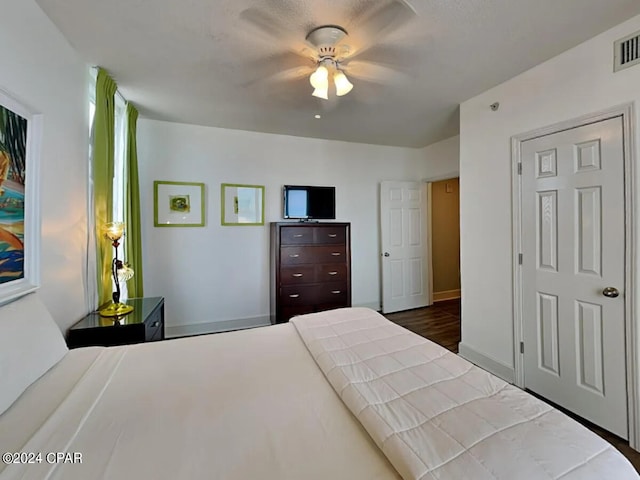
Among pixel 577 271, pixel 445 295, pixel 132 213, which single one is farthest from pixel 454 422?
pixel 445 295

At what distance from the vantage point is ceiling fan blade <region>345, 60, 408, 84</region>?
Answer: 221 cm

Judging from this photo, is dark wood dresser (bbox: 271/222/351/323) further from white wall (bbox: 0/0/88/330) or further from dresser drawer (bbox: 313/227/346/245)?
white wall (bbox: 0/0/88/330)

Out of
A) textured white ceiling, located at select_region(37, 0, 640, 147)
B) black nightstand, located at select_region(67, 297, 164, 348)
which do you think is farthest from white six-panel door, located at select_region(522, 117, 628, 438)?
black nightstand, located at select_region(67, 297, 164, 348)

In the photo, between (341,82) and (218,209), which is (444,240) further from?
(341,82)

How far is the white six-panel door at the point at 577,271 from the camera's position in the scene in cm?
184

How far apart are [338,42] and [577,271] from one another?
2.25m

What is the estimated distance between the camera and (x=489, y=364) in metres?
2.69

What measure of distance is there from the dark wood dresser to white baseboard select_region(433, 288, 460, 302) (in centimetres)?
229

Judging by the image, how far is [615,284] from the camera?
1843 mm

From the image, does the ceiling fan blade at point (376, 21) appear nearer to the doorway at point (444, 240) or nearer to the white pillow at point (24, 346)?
the white pillow at point (24, 346)

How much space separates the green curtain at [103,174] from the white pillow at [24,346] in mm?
849

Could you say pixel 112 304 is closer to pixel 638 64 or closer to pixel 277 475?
pixel 277 475

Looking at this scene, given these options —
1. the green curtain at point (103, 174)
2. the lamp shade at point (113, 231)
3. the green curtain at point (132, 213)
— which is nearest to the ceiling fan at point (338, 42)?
the green curtain at point (103, 174)

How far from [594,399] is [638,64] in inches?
82.8
